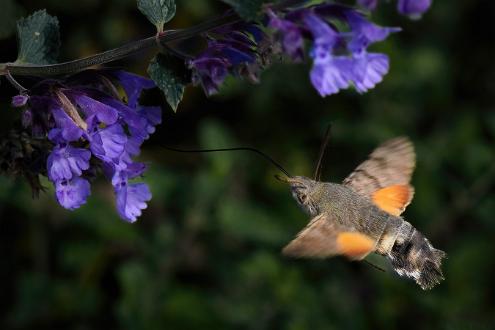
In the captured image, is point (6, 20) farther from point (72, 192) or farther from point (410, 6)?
point (410, 6)

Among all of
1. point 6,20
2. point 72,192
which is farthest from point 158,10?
point 6,20

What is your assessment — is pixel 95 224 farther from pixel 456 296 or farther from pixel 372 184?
pixel 456 296

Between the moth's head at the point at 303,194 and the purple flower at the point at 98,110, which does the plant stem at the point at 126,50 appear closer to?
the purple flower at the point at 98,110

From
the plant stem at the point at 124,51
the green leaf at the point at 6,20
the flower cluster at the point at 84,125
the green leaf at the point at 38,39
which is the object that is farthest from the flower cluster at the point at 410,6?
the green leaf at the point at 6,20

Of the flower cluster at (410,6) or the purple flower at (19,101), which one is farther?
the purple flower at (19,101)

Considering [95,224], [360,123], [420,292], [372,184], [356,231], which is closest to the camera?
[356,231]

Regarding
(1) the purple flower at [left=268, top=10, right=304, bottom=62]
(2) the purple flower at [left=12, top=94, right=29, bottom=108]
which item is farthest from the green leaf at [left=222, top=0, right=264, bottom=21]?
(2) the purple flower at [left=12, top=94, right=29, bottom=108]

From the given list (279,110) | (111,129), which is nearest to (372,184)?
(111,129)
